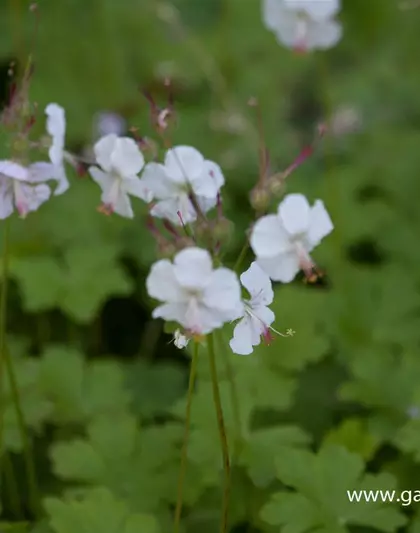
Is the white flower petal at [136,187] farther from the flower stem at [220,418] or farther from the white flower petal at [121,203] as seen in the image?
the flower stem at [220,418]

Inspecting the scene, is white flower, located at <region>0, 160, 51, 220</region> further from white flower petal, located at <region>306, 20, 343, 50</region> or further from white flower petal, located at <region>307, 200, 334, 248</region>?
white flower petal, located at <region>306, 20, 343, 50</region>

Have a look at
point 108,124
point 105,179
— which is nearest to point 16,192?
point 105,179

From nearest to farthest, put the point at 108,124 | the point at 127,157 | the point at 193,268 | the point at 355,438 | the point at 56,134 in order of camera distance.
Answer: the point at 193,268 → the point at 127,157 → the point at 56,134 → the point at 355,438 → the point at 108,124

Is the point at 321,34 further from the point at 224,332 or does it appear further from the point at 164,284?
the point at 164,284

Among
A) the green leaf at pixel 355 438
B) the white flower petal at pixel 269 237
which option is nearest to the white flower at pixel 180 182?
the white flower petal at pixel 269 237

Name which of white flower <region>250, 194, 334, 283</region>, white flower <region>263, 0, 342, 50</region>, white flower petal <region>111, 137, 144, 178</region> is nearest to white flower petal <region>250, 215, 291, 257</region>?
white flower <region>250, 194, 334, 283</region>

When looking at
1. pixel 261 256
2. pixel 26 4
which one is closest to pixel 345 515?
pixel 261 256
